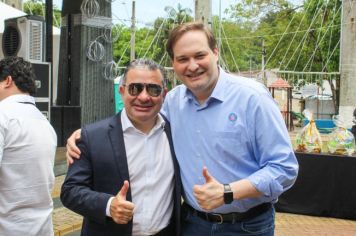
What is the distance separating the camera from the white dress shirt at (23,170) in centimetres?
290

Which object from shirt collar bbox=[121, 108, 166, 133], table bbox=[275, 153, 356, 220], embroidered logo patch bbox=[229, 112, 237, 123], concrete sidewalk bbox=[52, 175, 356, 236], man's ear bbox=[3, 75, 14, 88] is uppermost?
man's ear bbox=[3, 75, 14, 88]

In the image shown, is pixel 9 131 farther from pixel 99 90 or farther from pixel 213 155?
pixel 99 90

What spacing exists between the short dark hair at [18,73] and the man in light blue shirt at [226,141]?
1169mm

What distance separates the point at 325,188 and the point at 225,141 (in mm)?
4526

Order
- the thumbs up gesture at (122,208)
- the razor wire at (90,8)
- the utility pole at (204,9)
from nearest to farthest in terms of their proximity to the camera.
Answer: the thumbs up gesture at (122,208) < the razor wire at (90,8) < the utility pole at (204,9)

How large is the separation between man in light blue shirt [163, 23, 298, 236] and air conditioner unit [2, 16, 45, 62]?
558 cm

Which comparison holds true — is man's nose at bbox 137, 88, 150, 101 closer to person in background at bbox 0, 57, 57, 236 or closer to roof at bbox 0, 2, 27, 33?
person in background at bbox 0, 57, 57, 236

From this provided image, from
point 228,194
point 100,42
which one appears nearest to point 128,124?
point 228,194

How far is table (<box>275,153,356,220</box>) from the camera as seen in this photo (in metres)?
6.32

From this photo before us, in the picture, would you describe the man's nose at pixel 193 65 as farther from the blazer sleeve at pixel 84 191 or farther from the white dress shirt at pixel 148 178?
the blazer sleeve at pixel 84 191

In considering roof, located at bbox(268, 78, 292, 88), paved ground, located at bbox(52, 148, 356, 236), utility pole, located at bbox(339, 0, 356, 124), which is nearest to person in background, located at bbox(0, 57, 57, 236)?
paved ground, located at bbox(52, 148, 356, 236)

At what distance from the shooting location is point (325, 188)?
644cm

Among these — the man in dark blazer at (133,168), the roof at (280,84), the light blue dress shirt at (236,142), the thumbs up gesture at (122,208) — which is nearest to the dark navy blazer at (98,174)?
the man in dark blazer at (133,168)

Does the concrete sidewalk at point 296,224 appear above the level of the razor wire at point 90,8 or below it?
below
